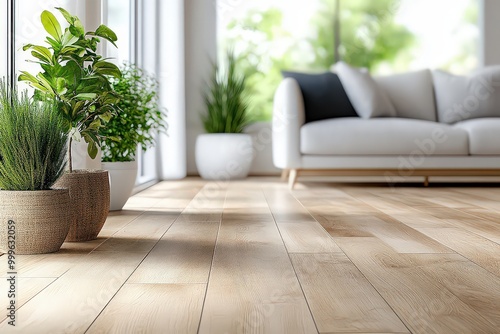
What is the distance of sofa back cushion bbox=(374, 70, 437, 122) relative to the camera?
493 centimetres

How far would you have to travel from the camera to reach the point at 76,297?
1309 mm

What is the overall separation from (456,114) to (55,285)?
4127 mm

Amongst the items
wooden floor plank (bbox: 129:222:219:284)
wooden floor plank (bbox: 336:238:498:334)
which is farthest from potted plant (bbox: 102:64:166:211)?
wooden floor plank (bbox: 336:238:498:334)

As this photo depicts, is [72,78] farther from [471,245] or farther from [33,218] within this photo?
[471,245]

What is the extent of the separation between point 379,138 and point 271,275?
2856mm

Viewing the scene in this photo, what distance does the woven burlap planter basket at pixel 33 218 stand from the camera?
1719 mm

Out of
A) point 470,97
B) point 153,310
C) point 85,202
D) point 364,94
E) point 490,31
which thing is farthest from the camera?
point 490,31

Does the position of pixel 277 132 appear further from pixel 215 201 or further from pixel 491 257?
pixel 491 257

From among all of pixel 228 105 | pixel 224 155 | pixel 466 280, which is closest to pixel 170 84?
pixel 228 105

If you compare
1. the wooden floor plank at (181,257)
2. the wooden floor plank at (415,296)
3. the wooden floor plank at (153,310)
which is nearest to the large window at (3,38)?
the wooden floor plank at (181,257)

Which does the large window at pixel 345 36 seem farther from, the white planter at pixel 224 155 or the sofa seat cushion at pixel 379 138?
the sofa seat cushion at pixel 379 138

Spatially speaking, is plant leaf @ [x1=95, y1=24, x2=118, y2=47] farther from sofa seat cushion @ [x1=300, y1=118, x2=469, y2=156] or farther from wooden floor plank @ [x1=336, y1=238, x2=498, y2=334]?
sofa seat cushion @ [x1=300, y1=118, x2=469, y2=156]

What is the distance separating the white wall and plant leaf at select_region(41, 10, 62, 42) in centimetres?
502

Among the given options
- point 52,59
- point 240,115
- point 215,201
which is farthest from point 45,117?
point 240,115
